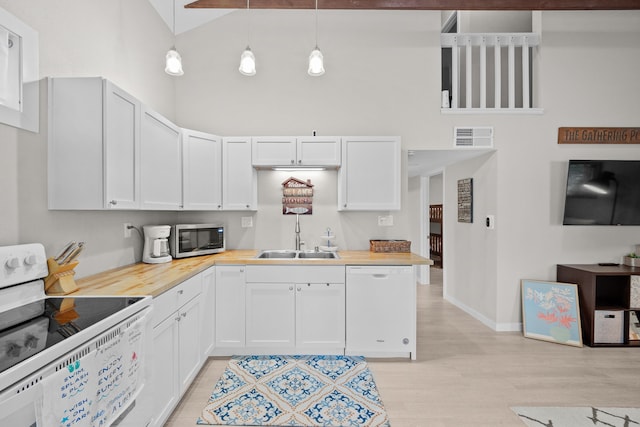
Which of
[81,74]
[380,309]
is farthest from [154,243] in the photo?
[380,309]

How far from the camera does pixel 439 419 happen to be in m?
2.02

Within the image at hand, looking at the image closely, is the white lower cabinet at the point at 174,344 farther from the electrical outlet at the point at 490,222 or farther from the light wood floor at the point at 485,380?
the electrical outlet at the point at 490,222

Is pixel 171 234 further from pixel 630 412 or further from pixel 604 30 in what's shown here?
pixel 604 30

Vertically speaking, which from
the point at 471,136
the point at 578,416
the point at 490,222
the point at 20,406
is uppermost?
the point at 471,136

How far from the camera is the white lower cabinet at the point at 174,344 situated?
178 centimetres

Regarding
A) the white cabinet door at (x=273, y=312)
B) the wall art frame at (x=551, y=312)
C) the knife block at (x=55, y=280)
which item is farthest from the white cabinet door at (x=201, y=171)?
the wall art frame at (x=551, y=312)

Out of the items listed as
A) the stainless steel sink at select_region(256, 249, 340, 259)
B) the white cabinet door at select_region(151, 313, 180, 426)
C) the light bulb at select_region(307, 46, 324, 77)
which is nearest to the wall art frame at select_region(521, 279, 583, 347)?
the stainless steel sink at select_region(256, 249, 340, 259)

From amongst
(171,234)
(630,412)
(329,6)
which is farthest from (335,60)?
(630,412)

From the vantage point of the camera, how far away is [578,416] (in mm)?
2061

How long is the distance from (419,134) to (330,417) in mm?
2880

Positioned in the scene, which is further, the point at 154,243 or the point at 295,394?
the point at 154,243

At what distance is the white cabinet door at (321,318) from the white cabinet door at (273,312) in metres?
0.08

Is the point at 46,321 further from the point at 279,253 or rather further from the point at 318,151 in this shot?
the point at 318,151

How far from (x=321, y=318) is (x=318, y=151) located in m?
1.64
